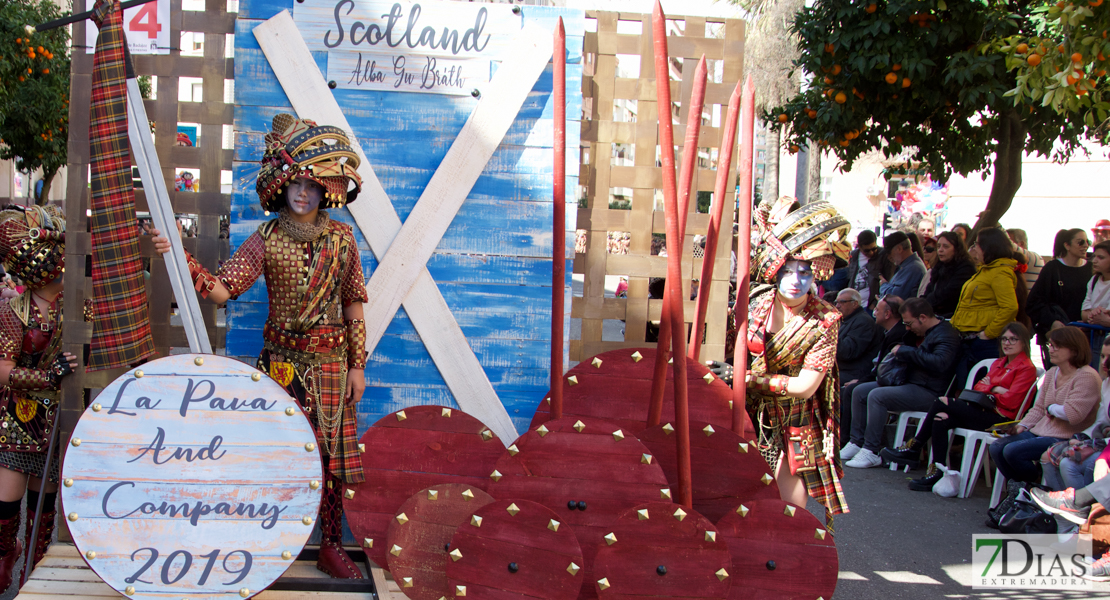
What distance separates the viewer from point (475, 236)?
3.46 meters

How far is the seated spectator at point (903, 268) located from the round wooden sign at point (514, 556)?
598 cm

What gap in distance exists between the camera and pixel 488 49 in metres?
3.43

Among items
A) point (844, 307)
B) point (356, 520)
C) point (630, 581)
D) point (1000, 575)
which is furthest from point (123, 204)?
point (844, 307)

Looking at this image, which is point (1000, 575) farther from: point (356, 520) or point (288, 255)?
point (288, 255)

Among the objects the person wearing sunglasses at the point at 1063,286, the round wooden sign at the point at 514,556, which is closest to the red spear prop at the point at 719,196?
the round wooden sign at the point at 514,556

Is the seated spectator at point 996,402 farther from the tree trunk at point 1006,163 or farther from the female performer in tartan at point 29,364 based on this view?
the female performer in tartan at point 29,364

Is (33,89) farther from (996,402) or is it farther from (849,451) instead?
(996,402)

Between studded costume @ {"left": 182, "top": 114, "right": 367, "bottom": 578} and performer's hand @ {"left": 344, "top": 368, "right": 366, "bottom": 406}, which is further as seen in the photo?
performer's hand @ {"left": 344, "top": 368, "right": 366, "bottom": 406}

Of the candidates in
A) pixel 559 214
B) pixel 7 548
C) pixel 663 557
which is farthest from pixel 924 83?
pixel 7 548

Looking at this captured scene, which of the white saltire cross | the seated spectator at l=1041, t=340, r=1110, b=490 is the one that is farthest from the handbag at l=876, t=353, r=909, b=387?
the white saltire cross

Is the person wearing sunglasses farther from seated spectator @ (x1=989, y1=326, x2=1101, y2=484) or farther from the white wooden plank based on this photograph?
the white wooden plank

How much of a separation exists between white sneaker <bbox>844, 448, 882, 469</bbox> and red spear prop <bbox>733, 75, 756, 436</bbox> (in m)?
3.46

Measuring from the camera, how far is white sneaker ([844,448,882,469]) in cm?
605

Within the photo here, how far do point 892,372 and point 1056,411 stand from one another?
1556 millimetres
